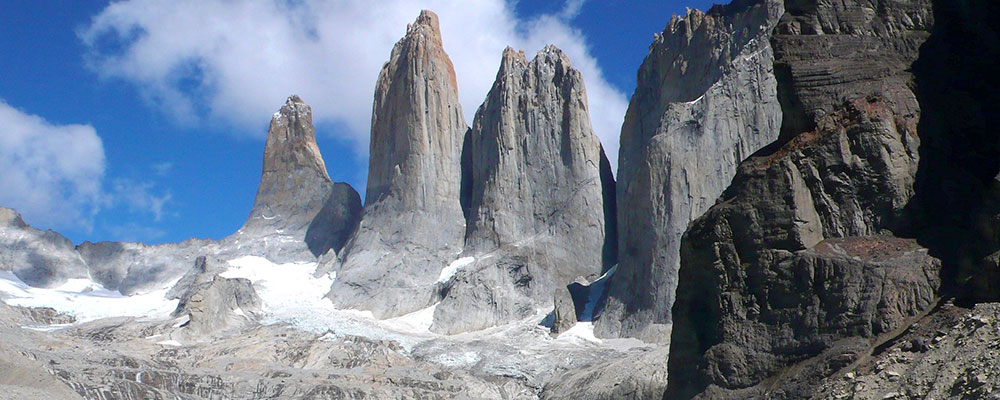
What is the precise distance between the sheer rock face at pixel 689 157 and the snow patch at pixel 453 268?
13521mm

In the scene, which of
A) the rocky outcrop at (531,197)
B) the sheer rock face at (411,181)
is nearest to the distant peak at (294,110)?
the sheer rock face at (411,181)

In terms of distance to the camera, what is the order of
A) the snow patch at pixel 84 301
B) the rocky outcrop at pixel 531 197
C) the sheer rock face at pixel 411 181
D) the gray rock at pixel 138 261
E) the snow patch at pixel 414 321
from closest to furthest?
the snow patch at pixel 414 321 < the rocky outcrop at pixel 531 197 < the snow patch at pixel 84 301 < the sheer rock face at pixel 411 181 < the gray rock at pixel 138 261

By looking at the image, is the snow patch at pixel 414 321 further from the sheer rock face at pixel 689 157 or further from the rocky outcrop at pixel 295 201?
the rocky outcrop at pixel 295 201

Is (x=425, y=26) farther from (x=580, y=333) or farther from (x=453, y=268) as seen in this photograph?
(x=580, y=333)

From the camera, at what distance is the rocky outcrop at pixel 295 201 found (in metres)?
99.9

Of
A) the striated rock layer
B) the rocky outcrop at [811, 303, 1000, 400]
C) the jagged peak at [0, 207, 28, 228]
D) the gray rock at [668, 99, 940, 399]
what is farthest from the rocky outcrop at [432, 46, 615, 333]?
the rocky outcrop at [811, 303, 1000, 400]

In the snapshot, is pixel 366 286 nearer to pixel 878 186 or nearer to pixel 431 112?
pixel 431 112

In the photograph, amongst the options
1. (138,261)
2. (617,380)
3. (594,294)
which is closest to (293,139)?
(138,261)

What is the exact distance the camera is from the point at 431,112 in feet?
301

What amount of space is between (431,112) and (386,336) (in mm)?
22312

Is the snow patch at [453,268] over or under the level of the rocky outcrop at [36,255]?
under

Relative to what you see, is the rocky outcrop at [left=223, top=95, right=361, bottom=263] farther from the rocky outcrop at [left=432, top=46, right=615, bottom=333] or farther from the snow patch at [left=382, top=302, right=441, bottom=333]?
the snow patch at [left=382, top=302, right=441, bottom=333]

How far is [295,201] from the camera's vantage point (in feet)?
338

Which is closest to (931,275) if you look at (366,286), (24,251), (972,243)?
(972,243)
